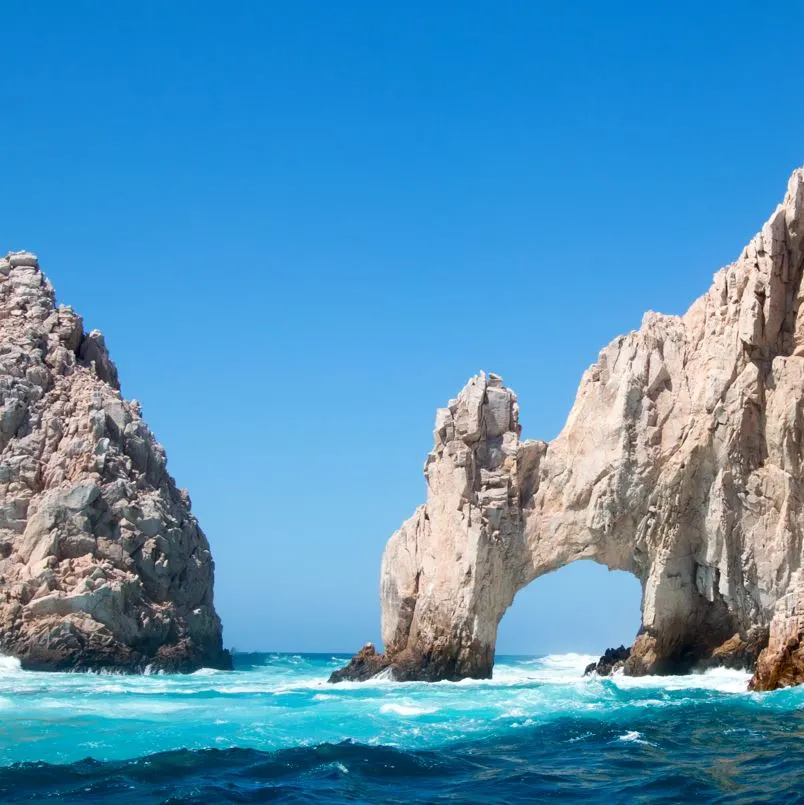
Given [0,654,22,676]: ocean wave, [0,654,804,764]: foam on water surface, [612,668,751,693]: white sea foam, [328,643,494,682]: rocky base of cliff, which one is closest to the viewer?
[0,654,804,764]: foam on water surface

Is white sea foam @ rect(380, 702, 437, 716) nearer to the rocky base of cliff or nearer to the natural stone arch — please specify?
the rocky base of cliff

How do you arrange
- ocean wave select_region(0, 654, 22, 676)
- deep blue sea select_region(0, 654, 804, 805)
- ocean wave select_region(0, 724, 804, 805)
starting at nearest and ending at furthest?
ocean wave select_region(0, 724, 804, 805) < deep blue sea select_region(0, 654, 804, 805) < ocean wave select_region(0, 654, 22, 676)

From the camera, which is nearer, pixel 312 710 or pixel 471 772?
pixel 471 772

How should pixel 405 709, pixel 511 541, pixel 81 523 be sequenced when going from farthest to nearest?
pixel 81 523, pixel 511 541, pixel 405 709

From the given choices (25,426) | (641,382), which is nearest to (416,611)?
(641,382)

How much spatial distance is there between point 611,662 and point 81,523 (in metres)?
25.6

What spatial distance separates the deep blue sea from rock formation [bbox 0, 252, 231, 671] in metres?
16.9

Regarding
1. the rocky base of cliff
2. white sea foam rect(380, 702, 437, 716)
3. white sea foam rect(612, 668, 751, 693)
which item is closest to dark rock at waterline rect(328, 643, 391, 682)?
the rocky base of cliff

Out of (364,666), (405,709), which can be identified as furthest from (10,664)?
(405,709)

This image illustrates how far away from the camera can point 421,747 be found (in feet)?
55.3

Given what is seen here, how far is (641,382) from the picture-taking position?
31.6 meters

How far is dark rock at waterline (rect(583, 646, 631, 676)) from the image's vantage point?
32.9m

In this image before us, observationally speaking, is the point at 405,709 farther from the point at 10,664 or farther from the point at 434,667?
the point at 10,664

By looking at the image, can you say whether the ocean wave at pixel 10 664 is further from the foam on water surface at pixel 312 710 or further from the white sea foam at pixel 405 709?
the white sea foam at pixel 405 709
